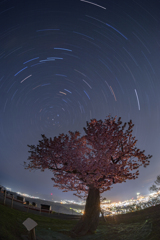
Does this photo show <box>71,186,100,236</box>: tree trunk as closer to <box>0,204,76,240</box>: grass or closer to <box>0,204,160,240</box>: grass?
<box>0,204,160,240</box>: grass

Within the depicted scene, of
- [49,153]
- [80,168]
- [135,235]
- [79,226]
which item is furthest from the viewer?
[49,153]

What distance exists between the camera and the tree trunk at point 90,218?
10863 mm

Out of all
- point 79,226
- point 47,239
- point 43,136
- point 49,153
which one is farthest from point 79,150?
point 47,239

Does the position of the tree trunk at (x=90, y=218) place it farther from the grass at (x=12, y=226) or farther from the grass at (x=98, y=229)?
the grass at (x=12, y=226)

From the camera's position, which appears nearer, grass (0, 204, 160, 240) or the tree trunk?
grass (0, 204, 160, 240)

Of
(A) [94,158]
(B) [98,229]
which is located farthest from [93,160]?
(B) [98,229]

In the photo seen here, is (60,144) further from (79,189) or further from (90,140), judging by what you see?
(79,189)

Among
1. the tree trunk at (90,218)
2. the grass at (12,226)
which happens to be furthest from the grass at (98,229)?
the tree trunk at (90,218)

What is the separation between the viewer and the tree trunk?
10.9 meters

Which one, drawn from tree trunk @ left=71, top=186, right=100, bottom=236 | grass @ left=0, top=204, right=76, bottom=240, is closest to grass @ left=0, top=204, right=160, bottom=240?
grass @ left=0, top=204, right=76, bottom=240

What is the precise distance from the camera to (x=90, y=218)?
11.6m

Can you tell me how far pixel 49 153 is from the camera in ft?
46.4

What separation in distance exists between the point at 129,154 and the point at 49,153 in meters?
9.31

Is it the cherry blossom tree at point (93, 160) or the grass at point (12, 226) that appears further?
the cherry blossom tree at point (93, 160)
